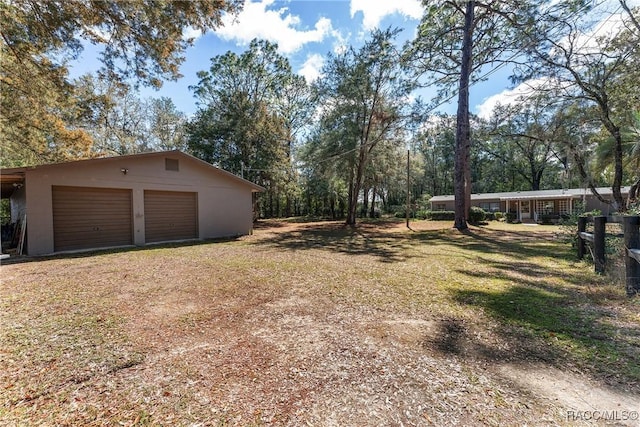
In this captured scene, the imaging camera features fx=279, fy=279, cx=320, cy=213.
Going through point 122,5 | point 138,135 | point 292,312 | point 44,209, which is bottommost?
point 292,312

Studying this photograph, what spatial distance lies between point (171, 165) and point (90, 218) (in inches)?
129

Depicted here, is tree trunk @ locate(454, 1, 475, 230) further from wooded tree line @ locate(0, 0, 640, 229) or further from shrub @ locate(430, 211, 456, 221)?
shrub @ locate(430, 211, 456, 221)

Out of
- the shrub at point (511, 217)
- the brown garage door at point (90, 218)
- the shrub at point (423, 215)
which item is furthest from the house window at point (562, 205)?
the brown garage door at point (90, 218)

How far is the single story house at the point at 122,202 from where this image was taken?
848cm

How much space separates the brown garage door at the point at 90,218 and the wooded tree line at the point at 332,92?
9.82 feet

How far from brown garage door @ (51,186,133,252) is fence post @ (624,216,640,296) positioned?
42.9 ft

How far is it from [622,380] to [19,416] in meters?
4.43

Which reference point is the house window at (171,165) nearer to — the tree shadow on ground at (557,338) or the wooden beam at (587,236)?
the tree shadow on ground at (557,338)

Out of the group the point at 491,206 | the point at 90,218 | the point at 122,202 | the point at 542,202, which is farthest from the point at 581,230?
the point at 491,206

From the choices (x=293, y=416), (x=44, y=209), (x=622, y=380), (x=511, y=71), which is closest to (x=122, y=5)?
(x=44, y=209)

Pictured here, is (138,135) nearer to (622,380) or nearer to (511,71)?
(511,71)

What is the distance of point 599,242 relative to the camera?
5219 mm

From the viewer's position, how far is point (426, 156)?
4238 centimetres

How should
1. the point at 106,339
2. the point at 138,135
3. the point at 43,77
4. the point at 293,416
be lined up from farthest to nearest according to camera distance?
the point at 138,135 < the point at 43,77 < the point at 106,339 < the point at 293,416
